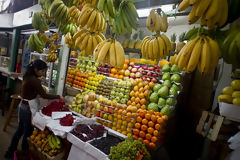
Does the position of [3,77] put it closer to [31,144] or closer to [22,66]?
[22,66]

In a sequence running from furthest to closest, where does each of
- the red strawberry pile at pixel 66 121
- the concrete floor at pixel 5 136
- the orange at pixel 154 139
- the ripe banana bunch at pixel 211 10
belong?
1. the concrete floor at pixel 5 136
2. the red strawberry pile at pixel 66 121
3. the orange at pixel 154 139
4. the ripe banana bunch at pixel 211 10

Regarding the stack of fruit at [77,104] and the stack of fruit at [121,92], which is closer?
the stack of fruit at [121,92]

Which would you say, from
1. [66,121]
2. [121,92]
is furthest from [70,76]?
[121,92]

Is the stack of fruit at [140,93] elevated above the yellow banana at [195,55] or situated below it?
below

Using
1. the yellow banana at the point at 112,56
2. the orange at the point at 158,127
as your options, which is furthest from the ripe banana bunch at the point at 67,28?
the orange at the point at 158,127

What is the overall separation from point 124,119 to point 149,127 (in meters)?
0.43

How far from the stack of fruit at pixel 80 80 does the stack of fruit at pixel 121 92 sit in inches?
42.0

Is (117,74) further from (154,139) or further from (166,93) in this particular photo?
(154,139)

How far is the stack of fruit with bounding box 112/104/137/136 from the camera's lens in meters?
2.48

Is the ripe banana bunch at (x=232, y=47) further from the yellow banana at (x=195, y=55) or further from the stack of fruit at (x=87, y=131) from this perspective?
the stack of fruit at (x=87, y=131)

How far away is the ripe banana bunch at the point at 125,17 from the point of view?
1783 mm

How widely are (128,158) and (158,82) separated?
5.20ft

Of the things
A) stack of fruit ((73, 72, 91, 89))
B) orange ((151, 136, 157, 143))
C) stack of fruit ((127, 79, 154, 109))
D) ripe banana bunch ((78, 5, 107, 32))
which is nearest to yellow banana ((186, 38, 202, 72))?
ripe banana bunch ((78, 5, 107, 32))

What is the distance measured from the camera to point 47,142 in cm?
286
